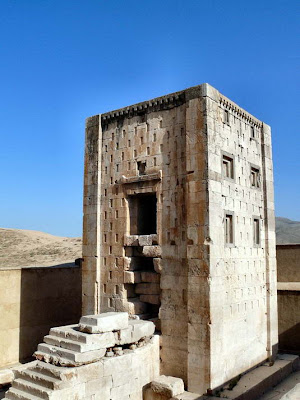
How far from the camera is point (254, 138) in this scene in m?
11.9

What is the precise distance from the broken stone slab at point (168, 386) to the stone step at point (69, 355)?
5.53ft

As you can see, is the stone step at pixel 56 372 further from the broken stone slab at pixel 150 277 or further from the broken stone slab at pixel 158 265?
the broken stone slab at pixel 150 277

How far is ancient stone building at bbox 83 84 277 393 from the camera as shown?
9258 mm

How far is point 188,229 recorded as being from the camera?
31.1 ft

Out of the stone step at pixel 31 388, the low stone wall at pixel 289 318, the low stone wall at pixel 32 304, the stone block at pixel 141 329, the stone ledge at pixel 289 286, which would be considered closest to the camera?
the stone step at pixel 31 388

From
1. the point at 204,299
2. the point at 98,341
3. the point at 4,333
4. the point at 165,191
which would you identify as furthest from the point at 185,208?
the point at 4,333

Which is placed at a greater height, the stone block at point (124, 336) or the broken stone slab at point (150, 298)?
the broken stone slab at point (150, 298)

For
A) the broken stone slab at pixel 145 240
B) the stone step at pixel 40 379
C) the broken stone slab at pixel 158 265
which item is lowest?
the stone step at pixel 40 379

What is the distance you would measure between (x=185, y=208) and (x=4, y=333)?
7.18 meters

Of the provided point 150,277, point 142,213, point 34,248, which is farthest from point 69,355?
point 34,248

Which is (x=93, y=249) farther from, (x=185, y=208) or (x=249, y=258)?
(x=249, y=258)

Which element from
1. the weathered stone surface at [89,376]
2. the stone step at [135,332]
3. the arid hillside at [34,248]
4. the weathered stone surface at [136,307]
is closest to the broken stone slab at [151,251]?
the weathered stone surface at [136,307]

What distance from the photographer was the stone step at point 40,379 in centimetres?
736

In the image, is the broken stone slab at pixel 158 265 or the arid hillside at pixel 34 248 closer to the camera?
the broken stone slab at pixel 158 265
